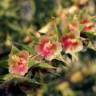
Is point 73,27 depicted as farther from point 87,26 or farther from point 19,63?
point 19,63

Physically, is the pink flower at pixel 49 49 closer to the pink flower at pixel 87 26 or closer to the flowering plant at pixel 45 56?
the flowering plant at pixel 45 56

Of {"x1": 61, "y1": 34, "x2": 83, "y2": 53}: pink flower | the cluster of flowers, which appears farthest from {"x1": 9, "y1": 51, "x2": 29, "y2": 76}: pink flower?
{"x1": 61, "y1": 34, "x2": 83, "y2": 53}: pink flower

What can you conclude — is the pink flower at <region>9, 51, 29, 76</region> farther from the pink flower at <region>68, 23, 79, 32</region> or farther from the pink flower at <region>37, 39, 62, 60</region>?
the pink flower at <region>68, 23, 79, 32</region>

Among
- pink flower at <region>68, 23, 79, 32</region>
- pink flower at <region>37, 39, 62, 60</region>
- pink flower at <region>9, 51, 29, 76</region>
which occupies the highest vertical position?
pink flower at <region>68, 23, 79, 32</region>

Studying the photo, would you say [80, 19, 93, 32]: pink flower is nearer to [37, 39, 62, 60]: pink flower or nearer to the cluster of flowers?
the cluster of flowers

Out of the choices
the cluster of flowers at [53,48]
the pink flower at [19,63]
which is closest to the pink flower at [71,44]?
the cluster of flowers at [53,48]

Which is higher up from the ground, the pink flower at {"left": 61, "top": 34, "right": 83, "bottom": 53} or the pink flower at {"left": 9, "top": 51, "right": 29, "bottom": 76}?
the pink flower at {"left": 61, "top": 34, "right": 83, "bottom": 53}

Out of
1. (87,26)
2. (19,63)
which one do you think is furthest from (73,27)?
(19,63)
